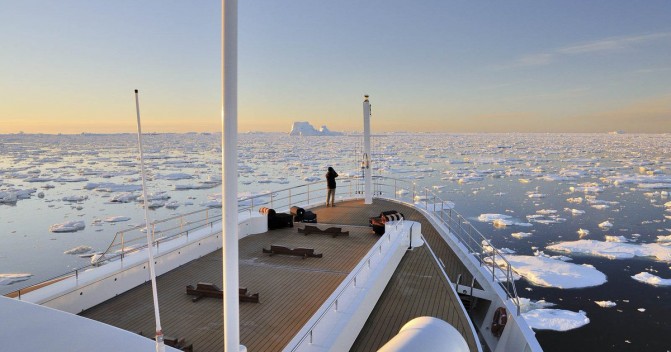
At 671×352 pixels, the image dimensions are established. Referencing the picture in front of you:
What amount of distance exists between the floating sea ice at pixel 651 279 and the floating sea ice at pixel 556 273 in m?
1.14

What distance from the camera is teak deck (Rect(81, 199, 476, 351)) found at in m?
6.08

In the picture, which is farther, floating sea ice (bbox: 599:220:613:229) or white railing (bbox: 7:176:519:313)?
floating sea ice (bbox: 599:220:613:229)

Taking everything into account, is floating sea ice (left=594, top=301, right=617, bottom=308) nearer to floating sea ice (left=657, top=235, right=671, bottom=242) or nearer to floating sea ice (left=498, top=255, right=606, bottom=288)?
floating sea ice (left=498, top=255, right=606, bottom=288)

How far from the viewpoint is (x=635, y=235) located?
70.0ft

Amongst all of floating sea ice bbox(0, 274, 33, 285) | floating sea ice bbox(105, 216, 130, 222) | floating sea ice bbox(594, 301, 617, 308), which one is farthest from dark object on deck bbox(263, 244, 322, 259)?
floating sea ice bbox(105, 216, 130, 222)

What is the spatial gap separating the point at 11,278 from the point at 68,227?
24.6 ft

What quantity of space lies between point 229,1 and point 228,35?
0.25 m

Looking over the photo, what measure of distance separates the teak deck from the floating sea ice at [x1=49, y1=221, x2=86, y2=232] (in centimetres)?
1615

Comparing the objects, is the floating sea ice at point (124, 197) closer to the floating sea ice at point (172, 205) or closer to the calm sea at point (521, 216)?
the calm sea at point (521, 216)

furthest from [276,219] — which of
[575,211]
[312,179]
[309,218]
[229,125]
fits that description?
[312,179]

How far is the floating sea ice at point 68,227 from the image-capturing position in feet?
72.2

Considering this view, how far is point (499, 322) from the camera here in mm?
8672

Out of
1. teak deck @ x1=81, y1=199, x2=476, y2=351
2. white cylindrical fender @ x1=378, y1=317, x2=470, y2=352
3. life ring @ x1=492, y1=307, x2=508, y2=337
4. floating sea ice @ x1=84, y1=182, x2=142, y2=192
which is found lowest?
floating sea ice @ x1=84, y1=182, x2=142, y2=192

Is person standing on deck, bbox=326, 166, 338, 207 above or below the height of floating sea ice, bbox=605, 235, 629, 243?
above
